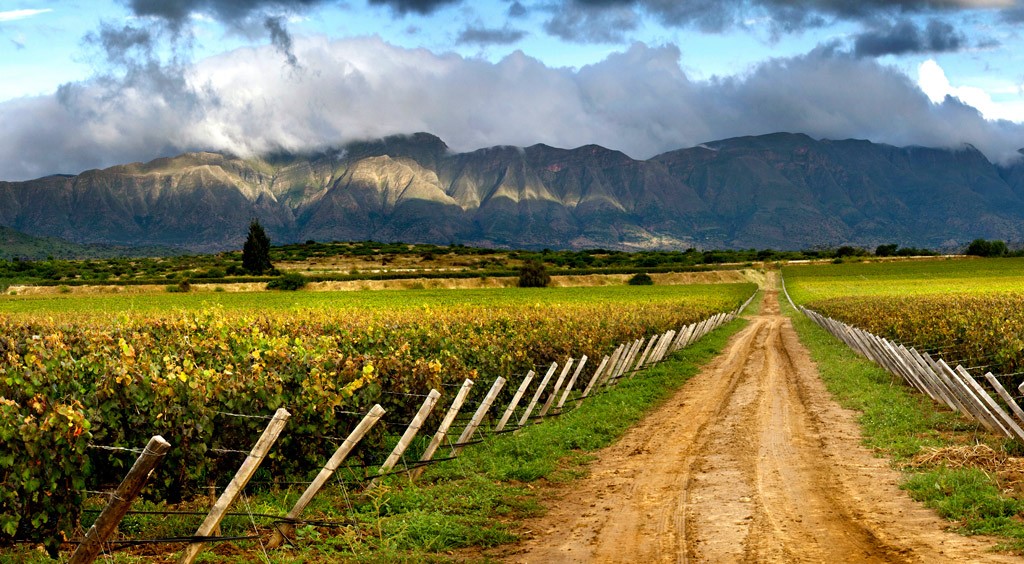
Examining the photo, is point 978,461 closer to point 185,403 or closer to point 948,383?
point 948,383

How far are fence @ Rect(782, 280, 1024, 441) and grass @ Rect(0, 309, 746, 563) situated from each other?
6.58 m

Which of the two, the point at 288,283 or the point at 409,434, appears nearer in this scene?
the point at 409,434

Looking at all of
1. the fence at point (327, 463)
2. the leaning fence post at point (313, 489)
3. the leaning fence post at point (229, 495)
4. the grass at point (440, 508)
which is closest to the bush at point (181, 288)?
the fence at point (327, 463)

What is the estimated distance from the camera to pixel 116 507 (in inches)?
267

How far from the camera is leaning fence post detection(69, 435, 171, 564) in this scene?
21.6ft

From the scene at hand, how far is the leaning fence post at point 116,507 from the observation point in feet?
21.6

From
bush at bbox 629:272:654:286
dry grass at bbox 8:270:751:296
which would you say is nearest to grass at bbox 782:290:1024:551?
dry grass at bbox 8:270:751:296

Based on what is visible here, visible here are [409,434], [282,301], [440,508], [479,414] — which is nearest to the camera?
[440,508]

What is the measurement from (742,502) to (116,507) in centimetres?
808

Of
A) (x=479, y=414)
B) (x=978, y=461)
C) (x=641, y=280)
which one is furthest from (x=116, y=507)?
(x=641, y=280)

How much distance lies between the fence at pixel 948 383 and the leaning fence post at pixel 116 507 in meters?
12.2

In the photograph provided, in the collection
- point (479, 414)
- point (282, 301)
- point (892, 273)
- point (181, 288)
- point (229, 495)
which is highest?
point (892, 273)

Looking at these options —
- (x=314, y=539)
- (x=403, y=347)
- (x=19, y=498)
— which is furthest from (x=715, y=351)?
(x=19, y=498)

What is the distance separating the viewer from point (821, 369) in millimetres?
28906
